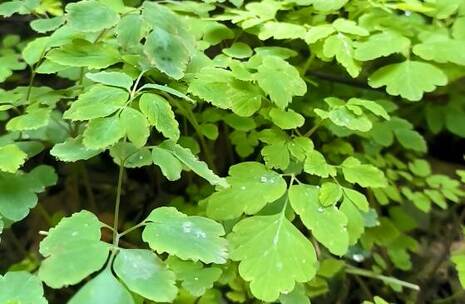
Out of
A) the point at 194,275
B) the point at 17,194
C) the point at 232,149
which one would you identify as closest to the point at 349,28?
the point at 232,149

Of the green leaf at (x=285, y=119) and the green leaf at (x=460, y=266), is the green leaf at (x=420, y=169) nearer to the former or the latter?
the green leaf at (x=460, y=266)

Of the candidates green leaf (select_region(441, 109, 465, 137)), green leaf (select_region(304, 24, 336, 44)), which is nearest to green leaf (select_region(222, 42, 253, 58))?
green leaf (select_region(304, 24, 336, 44))

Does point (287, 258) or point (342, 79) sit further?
point (342, 79)

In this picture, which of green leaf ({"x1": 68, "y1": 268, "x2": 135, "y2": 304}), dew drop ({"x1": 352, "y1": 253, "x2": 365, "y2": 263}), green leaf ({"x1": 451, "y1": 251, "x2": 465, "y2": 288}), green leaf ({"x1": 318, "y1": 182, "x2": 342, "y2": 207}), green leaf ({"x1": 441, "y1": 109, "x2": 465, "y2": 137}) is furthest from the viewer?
green leaf ({"x1": 441, "y1": 109, "x2": 465, "y2": 137})

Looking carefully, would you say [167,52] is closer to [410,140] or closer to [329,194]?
[329,194]

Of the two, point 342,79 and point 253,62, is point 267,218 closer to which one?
point 253,62

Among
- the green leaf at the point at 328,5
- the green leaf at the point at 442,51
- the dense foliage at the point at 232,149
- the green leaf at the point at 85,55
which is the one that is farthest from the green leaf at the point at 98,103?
the green leaf at the point at 442,51

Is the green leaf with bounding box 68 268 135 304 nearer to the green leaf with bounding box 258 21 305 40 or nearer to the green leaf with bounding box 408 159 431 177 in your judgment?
the green leaf with bounding box 258 21 305 40

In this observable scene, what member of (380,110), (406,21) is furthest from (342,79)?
(380,110)
